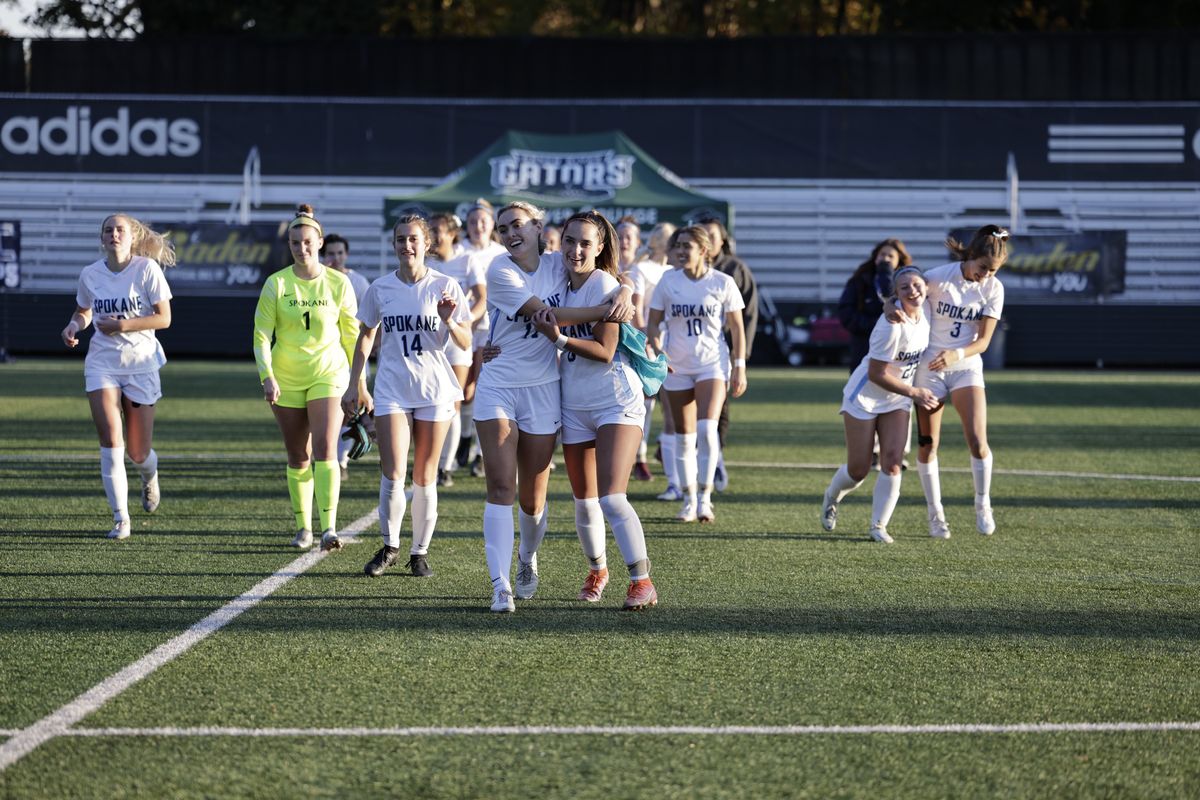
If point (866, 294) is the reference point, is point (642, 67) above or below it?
above

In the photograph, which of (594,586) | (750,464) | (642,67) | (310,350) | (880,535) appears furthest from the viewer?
(642,67)

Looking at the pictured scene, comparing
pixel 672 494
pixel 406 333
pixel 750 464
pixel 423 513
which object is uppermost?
pixel 406 333

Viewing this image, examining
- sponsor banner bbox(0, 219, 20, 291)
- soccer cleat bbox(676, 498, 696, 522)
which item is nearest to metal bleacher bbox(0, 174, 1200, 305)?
sponsor banner bbox(0, 219, 20, 291)

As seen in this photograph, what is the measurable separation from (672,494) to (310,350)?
3.81 meters

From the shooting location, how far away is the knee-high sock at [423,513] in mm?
8047

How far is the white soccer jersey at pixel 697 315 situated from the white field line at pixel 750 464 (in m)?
3.51

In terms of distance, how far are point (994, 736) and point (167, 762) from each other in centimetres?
269

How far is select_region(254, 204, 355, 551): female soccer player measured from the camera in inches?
337

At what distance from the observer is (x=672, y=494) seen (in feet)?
38.0

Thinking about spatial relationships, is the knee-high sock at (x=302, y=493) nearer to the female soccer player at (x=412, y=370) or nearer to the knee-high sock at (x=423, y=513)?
the female soccer player at (x=412, y=370)

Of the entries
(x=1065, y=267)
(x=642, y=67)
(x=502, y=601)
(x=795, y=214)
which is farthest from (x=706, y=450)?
(x=642, y=67)

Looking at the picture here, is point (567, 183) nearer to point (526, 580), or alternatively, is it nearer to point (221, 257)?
point (221, 257)

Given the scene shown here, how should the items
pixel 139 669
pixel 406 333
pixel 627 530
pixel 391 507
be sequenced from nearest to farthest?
pixel 139 669, pixel 627 530, pixel 406 333, pixel 391 507

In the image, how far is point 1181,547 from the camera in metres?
9.37
